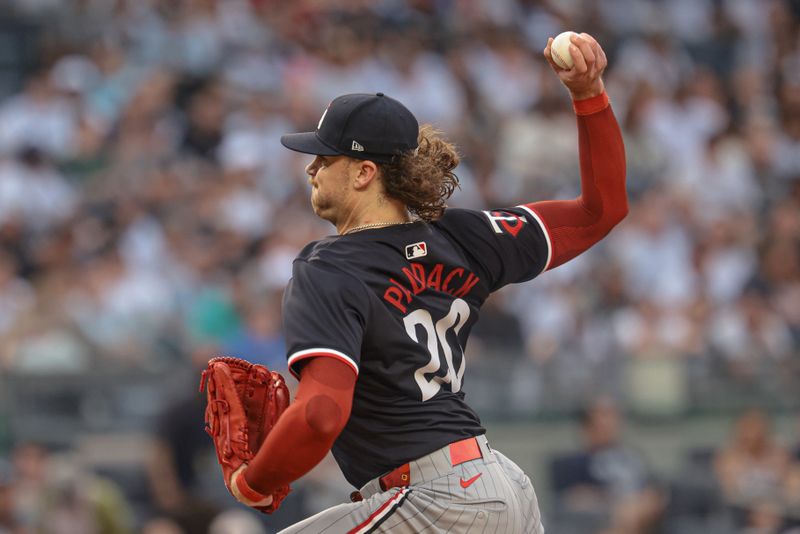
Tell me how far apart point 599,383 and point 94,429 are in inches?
134

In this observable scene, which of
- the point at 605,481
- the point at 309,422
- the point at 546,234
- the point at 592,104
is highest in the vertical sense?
the point at 592,104

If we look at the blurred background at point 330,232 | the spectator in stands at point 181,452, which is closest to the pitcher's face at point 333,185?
the blurred background at point 330,232

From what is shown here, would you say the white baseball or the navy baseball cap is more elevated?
the white baseball

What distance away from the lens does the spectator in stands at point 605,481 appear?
328 inches

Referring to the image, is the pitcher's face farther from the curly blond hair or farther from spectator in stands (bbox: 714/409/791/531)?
spectator in stands (bbox: 714/409/791/531)

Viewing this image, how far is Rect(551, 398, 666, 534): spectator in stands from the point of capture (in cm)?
832

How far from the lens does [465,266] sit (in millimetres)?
3557

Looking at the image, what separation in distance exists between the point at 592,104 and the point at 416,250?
719mm

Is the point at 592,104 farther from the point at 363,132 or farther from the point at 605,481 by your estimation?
the point at 605,481

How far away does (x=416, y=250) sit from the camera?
3445mm

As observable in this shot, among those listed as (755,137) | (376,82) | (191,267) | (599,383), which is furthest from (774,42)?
(191,267)

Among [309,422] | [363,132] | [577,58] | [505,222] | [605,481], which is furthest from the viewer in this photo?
[605,481]

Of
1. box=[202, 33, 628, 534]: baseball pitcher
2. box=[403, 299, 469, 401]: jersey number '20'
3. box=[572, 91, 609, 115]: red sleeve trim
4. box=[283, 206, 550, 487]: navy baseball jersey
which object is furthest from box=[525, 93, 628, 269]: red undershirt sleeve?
box=[403, 299, 469, 401]: jersey number '20'

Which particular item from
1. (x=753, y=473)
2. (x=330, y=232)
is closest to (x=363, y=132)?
(x=753, y=473)
